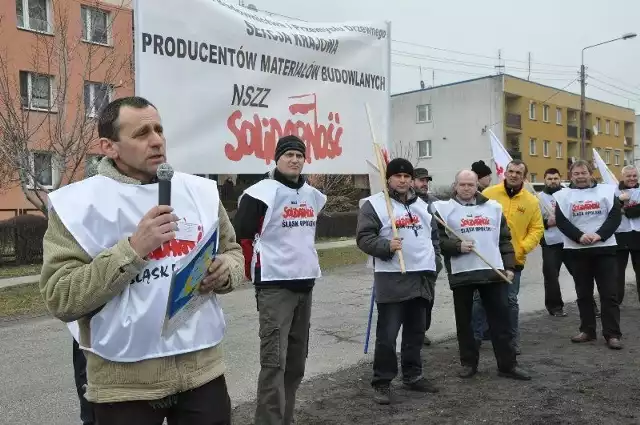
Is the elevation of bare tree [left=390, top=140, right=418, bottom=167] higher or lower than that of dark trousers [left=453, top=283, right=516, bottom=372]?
higher

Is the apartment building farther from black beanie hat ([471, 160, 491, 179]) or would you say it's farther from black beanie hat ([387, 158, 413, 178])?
black beanie hat ([387, 158, 413, 178])

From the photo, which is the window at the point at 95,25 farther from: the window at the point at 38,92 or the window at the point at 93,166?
the window at the point at 93,166

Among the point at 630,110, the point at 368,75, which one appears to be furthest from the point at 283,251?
the point at 630,110

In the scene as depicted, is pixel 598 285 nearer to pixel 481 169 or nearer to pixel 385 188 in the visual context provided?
pixel 481 169

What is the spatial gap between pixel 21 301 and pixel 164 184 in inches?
365

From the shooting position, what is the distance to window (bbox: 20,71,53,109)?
10.8m

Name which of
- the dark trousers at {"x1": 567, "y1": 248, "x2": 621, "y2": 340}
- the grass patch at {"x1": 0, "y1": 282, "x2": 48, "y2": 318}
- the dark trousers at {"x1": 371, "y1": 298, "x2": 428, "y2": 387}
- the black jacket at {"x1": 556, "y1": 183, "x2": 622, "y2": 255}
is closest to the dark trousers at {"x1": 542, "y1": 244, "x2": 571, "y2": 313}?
the dark trousers at {"x1": 567, "y1": 248, "x2": 621, "y2": 340}

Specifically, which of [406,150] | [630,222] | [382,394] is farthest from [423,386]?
[406,150]

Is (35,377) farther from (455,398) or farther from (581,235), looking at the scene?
(581,235)

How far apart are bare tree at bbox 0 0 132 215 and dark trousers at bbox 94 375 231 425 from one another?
28.6 ft

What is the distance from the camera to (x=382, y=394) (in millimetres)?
4941

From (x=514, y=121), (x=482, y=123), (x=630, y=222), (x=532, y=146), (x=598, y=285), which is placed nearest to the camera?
(x=598, y=285)

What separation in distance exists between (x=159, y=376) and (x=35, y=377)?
14.1 feet

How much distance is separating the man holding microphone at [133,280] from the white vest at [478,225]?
3734mm
